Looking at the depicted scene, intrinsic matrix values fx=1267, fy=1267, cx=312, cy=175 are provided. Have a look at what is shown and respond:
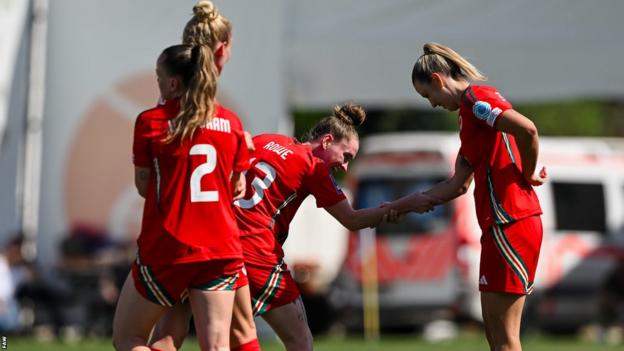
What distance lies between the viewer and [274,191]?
664 centimetres

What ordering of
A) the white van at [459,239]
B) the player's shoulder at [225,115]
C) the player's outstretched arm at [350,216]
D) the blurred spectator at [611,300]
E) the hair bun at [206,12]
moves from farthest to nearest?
the blurred spectator at [611,300] → the white van at [459,239] → the player's outstretched arm at [350,216] → the hair bun at [206,12] → the player's shoulder at [225,115]

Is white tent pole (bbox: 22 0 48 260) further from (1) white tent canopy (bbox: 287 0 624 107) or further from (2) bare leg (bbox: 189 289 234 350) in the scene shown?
(2) bare leg (bbox: 189 289 234 350)

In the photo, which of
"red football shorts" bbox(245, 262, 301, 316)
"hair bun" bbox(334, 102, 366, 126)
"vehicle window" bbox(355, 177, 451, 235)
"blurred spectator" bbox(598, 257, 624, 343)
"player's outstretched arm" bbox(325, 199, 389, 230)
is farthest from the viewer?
"blurred spectator" bbox(598, 257, 624, 343)

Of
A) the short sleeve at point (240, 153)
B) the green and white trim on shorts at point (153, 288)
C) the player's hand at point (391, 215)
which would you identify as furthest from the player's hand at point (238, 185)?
the player's hand at point (391, 215)

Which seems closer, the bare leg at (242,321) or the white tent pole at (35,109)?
the bare leg at (242,321)

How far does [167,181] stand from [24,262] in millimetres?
9930

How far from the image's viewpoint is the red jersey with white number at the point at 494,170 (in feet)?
20.8

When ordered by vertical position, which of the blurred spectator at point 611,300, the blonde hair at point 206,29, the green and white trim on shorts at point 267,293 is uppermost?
the blonde hair at point 206,29

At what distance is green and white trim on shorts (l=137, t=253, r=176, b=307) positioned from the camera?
580 centimetres

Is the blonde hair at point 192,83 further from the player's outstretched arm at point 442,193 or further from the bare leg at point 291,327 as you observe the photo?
the player's outstretched arm at point 442,193

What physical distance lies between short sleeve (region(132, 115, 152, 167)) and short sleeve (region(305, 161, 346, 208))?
114 centimetres

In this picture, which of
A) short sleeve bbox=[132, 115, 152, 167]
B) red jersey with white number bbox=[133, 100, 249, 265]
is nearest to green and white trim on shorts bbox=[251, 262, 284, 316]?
red jersey with white number bbox=[133, 100, 249, 265]

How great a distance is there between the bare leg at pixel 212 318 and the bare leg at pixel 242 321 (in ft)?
1.11

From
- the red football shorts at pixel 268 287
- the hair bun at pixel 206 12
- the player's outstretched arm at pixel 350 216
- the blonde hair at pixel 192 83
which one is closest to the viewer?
the blonde hair at pixel 192 83
